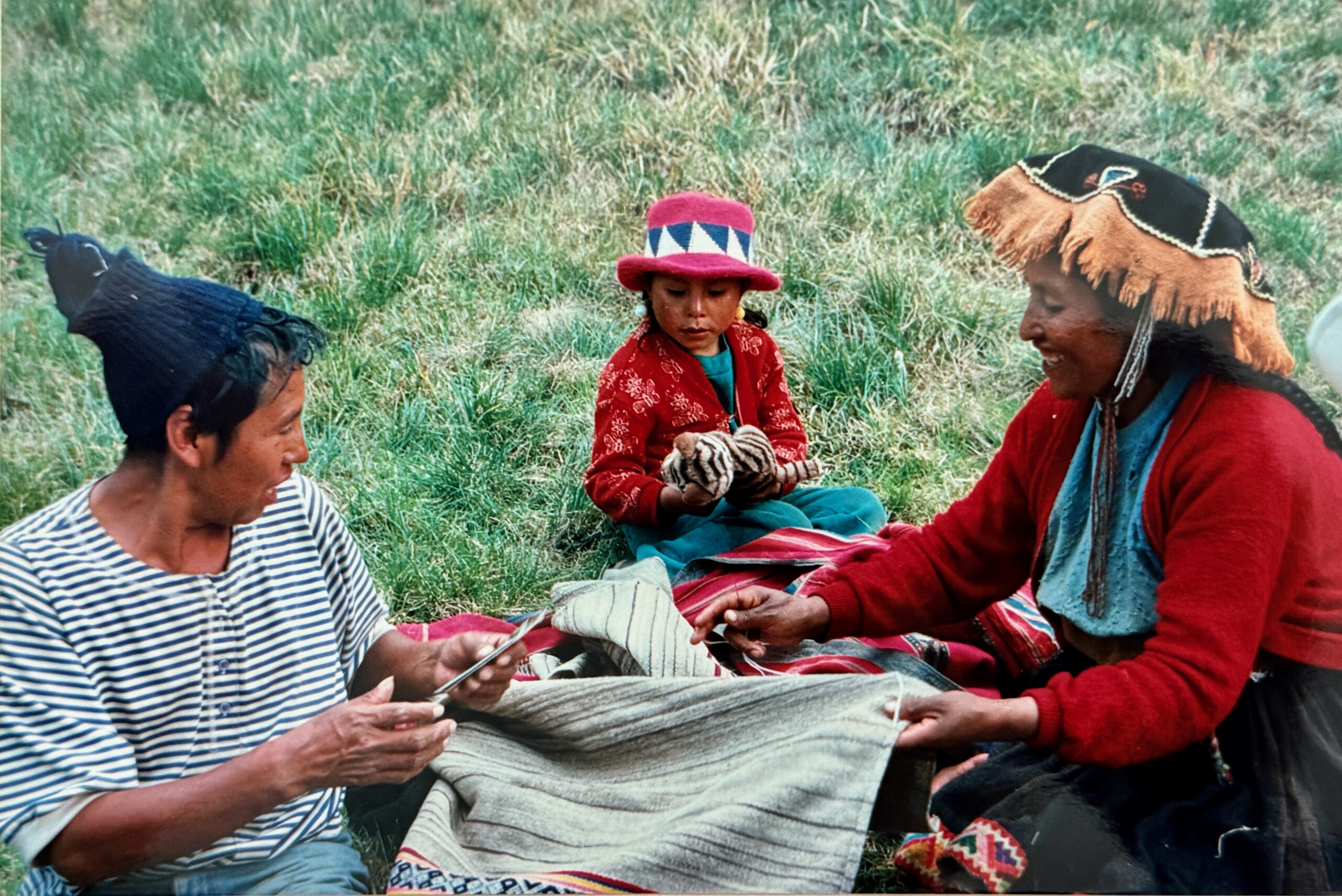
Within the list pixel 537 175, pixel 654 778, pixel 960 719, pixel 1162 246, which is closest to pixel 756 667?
pixel 654 778

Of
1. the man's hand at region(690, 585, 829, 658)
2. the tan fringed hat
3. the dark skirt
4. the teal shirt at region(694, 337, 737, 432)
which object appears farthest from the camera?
the teal shirt at region(694, 337, 737, 432)

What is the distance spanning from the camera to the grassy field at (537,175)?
288cm

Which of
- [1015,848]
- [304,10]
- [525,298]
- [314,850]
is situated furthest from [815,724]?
[304,10]

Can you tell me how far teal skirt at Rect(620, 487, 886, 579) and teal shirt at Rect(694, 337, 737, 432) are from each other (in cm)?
25

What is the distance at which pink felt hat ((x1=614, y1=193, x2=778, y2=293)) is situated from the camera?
125 inches

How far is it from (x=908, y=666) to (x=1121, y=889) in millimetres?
662

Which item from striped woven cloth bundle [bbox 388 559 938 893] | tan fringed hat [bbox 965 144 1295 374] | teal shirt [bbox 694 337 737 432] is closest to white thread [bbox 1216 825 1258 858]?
striped woven cloth bundle [bbox 388 559 938 893]

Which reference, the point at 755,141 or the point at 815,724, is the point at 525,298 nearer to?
the point at 755,141

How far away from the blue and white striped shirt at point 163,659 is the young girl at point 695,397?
39.1 inches

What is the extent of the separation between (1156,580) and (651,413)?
4.47 ft

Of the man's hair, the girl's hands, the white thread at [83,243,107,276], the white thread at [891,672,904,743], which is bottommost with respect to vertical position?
the girl's hands

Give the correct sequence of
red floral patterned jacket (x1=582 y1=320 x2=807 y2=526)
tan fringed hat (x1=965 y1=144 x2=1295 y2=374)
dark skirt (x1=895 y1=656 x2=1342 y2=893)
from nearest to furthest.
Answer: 1. tan fringed hat (x1=965 y1=144 x2=1295 y2=374)
2. dark skirt (x1=895 y1=656 x2=1342 y2=893)
3. red floral patterned jacket (x1=582 y1=320 x2=807 y2=526)

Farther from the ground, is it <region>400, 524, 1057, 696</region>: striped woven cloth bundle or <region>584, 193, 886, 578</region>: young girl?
<region>584, 193, 886, 578</region>: young girl

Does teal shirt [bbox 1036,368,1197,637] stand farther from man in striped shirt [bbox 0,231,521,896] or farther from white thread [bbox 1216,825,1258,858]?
man in striped shirt [bbox 0,231,521,896]
